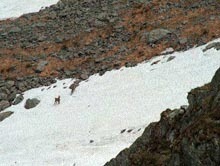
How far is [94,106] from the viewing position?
27875mm

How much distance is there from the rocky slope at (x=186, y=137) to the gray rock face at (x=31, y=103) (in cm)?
1604

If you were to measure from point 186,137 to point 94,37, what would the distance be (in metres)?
27.1

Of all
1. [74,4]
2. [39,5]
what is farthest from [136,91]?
[39,5]

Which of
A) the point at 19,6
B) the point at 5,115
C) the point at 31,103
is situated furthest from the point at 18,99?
the point at 19,6

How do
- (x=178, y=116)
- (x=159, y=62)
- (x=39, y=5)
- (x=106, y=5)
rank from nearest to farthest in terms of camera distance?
(x=178, y=116) → (x=159, y=62) → (x=106, y=5) → (x=39, y=5)

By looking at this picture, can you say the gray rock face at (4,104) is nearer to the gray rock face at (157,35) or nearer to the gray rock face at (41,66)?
the gray rock face at (41,66)

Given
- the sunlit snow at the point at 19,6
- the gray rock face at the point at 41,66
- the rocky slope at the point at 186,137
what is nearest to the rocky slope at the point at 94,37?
the gray rock face at the point at 41,66

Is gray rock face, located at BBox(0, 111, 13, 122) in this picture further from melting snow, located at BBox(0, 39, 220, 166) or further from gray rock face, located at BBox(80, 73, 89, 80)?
gray rock face, located at BBox(80, 73, 89, 80)

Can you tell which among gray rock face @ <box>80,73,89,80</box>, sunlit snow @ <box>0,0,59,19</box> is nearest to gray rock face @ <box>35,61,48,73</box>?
gray rock face @ <box>80,73,89,80</box>

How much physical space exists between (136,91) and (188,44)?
634cm

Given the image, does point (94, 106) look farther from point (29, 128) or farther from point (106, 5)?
point (106, 5)

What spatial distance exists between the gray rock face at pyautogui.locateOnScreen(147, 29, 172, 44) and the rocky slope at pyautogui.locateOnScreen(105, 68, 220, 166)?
784 inches

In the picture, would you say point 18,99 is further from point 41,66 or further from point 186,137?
point 186,137

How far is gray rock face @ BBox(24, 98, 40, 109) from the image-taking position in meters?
30.6
